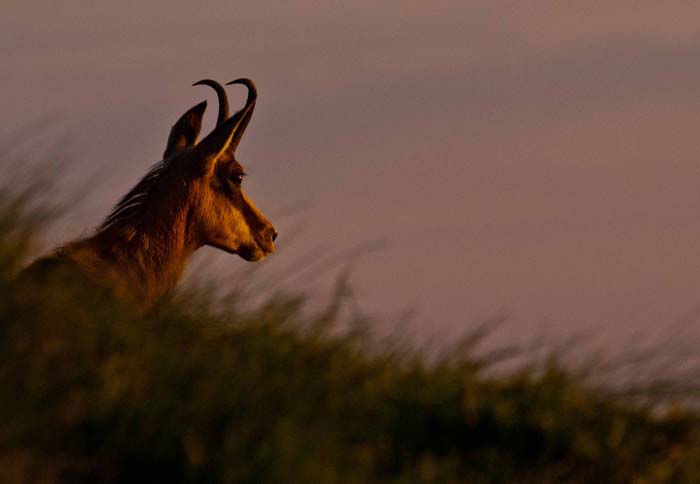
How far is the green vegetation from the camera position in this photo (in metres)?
5.38

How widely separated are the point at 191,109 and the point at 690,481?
655 cm

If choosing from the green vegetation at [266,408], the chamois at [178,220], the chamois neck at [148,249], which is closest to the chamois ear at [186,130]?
the chamois at [178,220]

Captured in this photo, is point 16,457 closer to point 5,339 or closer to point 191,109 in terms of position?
point 5,339

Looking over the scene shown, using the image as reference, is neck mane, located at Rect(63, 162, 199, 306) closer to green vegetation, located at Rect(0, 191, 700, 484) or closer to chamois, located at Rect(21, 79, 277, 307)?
chamois, located at Rect(21, 79, 277, 307)

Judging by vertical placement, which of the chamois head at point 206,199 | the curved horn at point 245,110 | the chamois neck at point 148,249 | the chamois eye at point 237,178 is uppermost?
the curved horn at point 245,110

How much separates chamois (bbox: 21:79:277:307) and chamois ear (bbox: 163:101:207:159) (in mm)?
12

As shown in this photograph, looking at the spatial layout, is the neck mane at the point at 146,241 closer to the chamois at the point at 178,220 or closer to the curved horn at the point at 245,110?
the chamois at the point at 178,220

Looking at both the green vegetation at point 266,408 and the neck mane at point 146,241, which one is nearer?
the green vegetation at point 266,408

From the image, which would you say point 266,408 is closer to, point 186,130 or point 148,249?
point 148,249

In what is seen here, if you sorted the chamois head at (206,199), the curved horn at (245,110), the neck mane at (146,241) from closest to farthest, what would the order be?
the neck mane at (146,241)
the chamois head at (206,199)
the curved horn at (245,110)

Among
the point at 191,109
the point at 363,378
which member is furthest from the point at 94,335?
the point at 191,109

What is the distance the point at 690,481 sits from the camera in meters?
6.56

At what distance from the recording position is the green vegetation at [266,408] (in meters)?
5.38

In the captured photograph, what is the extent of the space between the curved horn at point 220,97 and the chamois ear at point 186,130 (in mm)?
495
